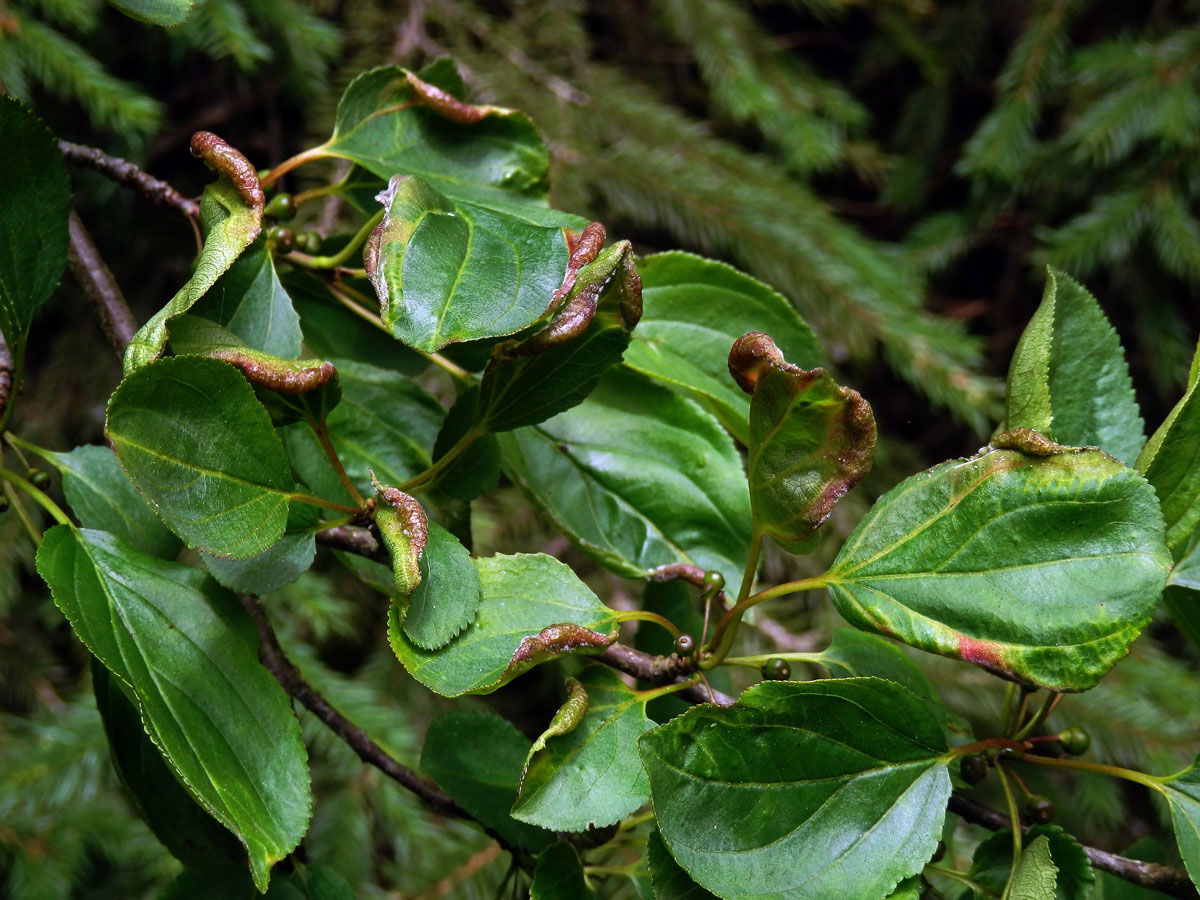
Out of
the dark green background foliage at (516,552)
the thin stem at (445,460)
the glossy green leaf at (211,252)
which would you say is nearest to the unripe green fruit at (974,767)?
the dark green background foliage at (516,552)

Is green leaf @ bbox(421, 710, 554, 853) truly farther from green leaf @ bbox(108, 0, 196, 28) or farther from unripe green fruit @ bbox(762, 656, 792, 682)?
Result: green leaf @ bbox(108, 0, 196, 28)

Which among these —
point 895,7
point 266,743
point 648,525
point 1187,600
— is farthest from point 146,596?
point 895,7

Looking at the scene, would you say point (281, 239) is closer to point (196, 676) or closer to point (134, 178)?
point (134, 178)

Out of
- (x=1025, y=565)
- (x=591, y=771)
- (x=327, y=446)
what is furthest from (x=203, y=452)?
(x=1025, y=565)

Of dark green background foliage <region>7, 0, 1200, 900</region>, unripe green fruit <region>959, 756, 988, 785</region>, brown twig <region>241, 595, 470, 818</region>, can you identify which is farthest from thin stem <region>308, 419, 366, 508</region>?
unripe green fruit <region>959, 756, 988, 785</region>

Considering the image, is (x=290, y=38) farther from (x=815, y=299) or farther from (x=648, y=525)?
(x=648, y=525)

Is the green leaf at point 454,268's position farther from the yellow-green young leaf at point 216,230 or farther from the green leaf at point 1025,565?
the green leaf at point 1025,565
